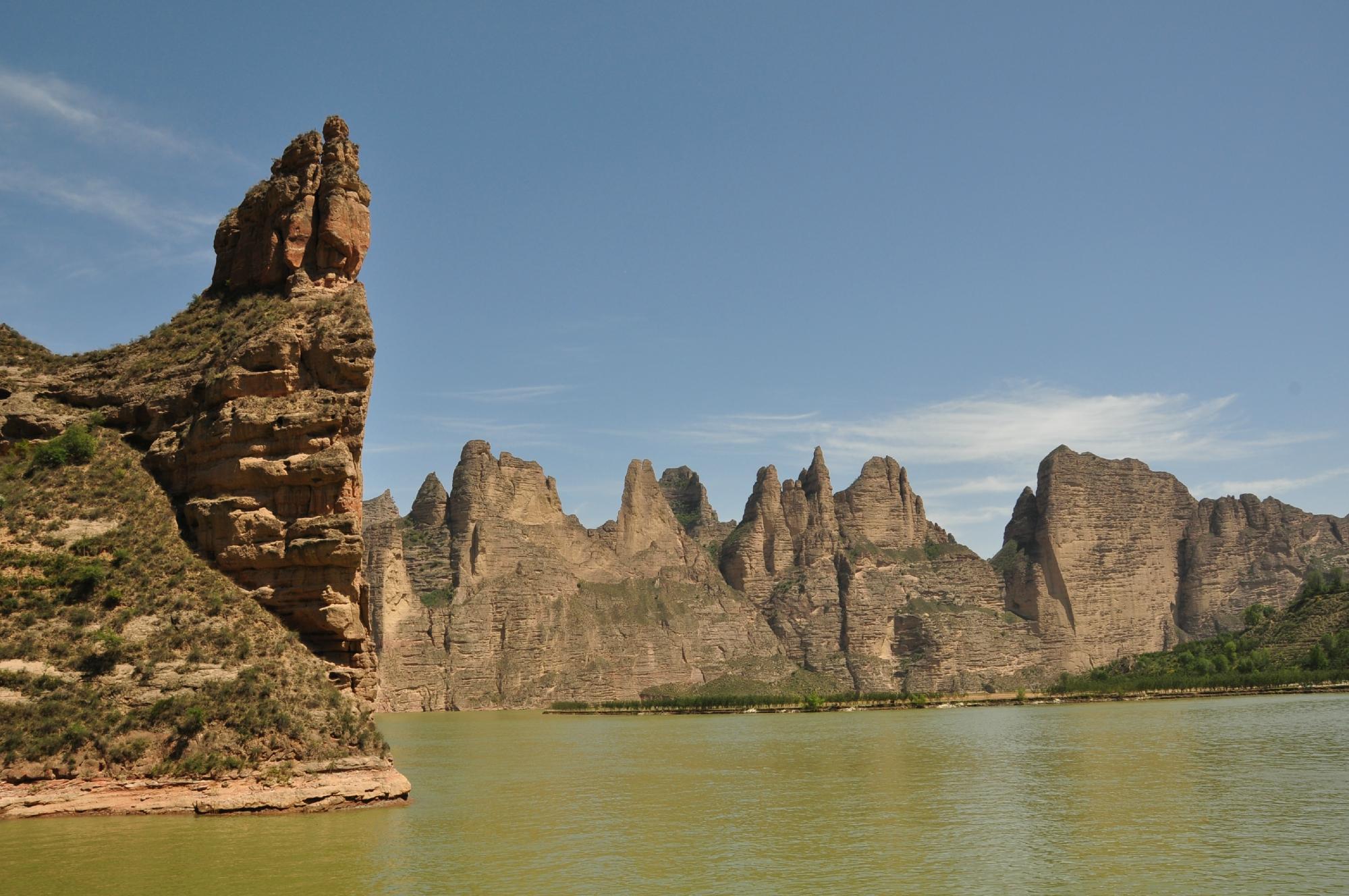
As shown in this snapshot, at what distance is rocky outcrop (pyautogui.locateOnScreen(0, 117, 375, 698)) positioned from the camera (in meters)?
43.1

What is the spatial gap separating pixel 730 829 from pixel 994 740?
4634 cm

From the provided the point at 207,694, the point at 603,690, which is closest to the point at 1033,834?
the point at 207,694

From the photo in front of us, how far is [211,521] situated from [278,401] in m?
5.29

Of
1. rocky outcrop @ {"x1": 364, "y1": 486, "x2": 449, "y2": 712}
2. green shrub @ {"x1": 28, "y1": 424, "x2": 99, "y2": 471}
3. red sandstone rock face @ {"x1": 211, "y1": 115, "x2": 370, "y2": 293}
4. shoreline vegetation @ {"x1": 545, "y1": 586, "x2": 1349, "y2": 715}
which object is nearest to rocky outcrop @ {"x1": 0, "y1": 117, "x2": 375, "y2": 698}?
red sandstone rock face @ {"x1": 211, "y1": 115, "x2": 370, "y2": 293}

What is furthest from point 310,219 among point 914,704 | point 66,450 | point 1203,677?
point 1203,677

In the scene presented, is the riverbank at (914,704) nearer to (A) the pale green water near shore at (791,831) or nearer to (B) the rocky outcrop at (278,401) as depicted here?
(A) the pale green water near shore at (791,831)

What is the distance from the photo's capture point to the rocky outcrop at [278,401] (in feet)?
141

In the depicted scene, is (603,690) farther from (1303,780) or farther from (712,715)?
(1303,780)

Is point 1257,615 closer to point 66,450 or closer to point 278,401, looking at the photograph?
point 278,401

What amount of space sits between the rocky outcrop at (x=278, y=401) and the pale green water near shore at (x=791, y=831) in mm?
10022

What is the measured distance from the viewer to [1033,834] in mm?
36094

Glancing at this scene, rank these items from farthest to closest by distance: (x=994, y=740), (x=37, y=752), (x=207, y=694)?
(x=994, y=740) < (x=207, y=694) < (x=37, y=752)

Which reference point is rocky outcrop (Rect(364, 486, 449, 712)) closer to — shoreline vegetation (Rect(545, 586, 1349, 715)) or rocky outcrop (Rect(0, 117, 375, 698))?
shoreline vegetation (Rect(545, 586, 1349, 715))

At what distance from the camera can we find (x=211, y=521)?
144ft
